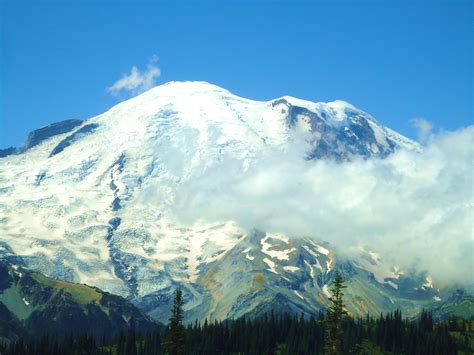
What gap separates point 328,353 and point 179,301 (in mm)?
24584

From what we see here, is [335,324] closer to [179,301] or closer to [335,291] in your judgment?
[335,291]

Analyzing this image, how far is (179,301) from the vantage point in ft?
394

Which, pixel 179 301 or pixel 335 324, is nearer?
pixel 335 324

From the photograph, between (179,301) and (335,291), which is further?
(179,301)

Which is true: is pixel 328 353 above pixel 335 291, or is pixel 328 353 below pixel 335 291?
below

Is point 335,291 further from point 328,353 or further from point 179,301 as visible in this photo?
point 179,301

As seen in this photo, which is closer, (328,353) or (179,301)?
(328,353)

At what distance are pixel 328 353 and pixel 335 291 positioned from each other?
832cm

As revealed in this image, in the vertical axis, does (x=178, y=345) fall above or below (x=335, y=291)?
below

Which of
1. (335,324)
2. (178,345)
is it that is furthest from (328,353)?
→ (178,345)

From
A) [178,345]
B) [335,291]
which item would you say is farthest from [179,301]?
[335,291]

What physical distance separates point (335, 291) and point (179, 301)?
24.4 metres

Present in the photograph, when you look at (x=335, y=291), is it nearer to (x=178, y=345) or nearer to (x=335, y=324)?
(x=335, y=324)

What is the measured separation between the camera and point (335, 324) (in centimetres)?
10838
